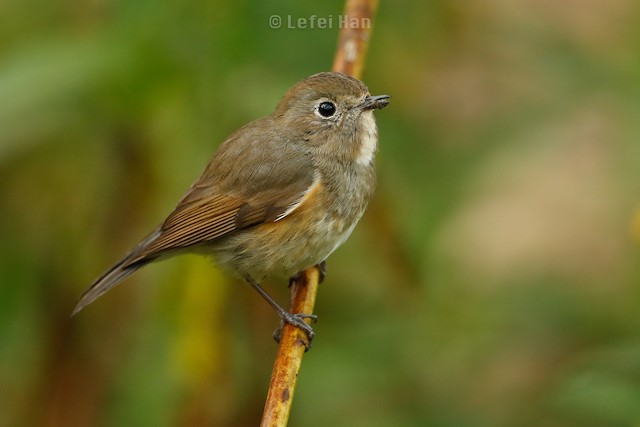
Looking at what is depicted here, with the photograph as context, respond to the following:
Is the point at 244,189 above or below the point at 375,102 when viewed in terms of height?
below

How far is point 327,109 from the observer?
12.9 feet

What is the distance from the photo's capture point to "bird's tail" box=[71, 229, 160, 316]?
3.57 meters

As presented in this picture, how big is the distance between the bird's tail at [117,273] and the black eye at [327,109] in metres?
0.85

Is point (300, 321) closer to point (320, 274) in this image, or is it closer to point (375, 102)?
point (320, 274)

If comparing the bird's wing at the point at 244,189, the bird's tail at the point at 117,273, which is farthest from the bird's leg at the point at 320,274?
the bird's tail at the point at 117,273

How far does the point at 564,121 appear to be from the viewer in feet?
13.5

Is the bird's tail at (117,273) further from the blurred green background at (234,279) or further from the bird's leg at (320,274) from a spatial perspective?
the bird's leg at (320,274)

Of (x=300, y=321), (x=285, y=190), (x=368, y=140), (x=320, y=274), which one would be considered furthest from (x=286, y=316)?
(x=368, y=140)

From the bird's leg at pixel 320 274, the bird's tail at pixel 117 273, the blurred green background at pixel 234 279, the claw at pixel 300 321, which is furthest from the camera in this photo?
the bird's leg at pixel 320 274

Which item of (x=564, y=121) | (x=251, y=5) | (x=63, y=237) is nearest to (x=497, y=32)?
(x=564, y=121)

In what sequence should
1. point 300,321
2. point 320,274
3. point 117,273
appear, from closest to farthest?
point 300,321 → point 117,273 → point 320,274

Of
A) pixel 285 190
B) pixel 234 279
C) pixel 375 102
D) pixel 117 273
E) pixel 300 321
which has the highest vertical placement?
pixel 375 102

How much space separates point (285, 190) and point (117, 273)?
0.74 m

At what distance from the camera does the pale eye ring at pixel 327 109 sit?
12.8ft
